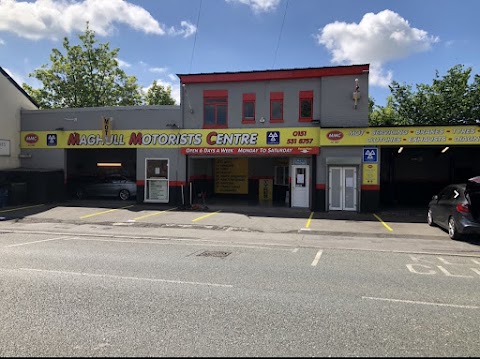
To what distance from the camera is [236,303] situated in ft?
18.1

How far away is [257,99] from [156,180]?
6776 millimetres

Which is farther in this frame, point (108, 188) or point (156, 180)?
point (108, 188)

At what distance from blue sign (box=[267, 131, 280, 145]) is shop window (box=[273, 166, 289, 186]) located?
5.09 metres

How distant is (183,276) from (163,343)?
286 cm

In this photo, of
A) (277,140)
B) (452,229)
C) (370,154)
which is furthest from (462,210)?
(277,140)

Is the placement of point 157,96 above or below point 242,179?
above

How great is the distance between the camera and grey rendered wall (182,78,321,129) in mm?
19308

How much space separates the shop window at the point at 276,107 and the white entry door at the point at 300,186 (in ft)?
8.42

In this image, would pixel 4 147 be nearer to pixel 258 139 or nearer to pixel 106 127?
pixel 106 127

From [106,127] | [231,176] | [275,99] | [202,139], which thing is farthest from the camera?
[231,176]

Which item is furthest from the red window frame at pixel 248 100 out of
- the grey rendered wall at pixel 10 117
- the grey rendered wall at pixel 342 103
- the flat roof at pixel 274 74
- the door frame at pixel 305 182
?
the grey rendered wall at pixel 10 117

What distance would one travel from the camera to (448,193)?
1293 cm

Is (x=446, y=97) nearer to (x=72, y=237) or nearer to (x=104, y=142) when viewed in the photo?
(x=104, y=142)

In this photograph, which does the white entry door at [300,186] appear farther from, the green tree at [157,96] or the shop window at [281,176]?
the green tree at [157,96]
